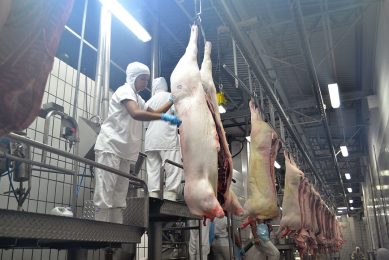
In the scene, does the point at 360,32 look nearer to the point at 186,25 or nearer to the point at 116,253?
the point at 186,25

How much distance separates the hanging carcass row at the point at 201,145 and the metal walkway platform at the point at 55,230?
102 cm

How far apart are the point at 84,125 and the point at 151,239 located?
5.75ft

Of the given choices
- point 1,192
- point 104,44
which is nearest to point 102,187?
point 1,192

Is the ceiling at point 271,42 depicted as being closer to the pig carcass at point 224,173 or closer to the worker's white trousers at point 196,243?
the worker's white trousers at point 196,243

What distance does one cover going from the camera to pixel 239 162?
13.5 metres

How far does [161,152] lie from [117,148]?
111 cm

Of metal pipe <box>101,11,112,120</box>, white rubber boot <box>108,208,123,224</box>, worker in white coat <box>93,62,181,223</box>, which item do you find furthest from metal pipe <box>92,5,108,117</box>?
white rubber boot <box>108,208,123,224</box>

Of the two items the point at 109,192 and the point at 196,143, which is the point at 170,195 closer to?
Answer: the point at 109,192

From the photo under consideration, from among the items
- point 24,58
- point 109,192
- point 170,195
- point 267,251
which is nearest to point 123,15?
point 170,195

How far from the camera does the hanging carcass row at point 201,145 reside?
2.16 metres

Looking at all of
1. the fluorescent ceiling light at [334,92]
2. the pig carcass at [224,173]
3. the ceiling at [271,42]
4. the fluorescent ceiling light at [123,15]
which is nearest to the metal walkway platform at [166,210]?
the pig carcass at [224,173]

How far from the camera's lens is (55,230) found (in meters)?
2.58

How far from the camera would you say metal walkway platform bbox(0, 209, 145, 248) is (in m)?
2.29

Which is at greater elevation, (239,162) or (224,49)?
(224,49)
